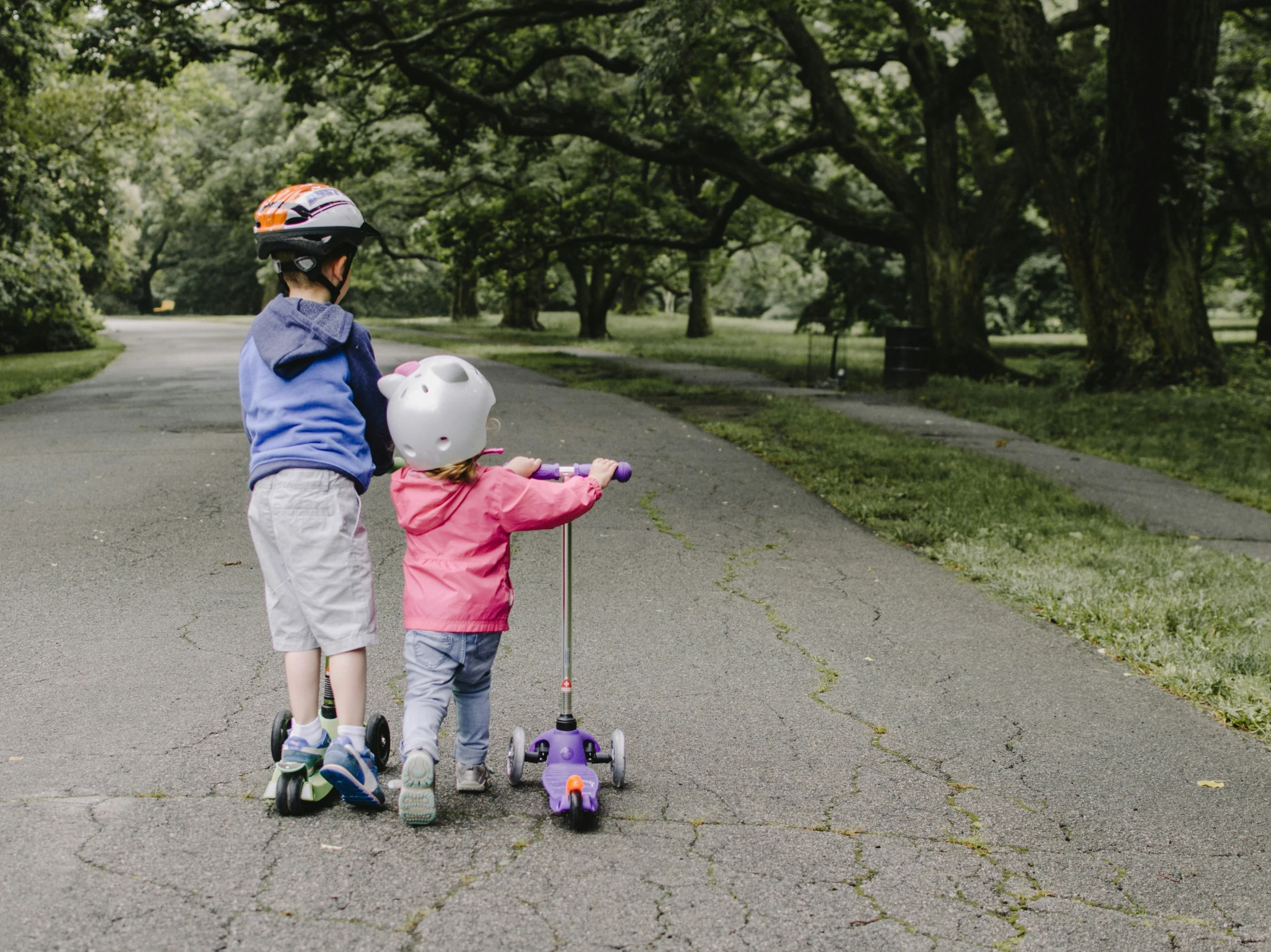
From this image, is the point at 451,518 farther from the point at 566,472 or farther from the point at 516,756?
the point at 516,756

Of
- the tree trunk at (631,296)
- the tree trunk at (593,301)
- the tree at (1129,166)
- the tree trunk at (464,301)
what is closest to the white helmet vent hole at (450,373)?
the tree at (1129,166)

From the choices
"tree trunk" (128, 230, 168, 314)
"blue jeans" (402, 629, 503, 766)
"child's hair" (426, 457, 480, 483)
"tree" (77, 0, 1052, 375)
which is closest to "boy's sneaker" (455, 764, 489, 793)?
"blue jeans" (402, 629, 503, 766)

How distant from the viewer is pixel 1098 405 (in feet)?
48.1

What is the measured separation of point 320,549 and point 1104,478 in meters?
8.16

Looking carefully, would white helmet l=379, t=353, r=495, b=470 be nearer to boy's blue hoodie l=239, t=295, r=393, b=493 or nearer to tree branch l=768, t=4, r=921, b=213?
boy's blue hoodie l=239, t=295, r=393, b=493

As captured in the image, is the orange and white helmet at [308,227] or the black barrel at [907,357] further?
A: the black barrel at [907,357]

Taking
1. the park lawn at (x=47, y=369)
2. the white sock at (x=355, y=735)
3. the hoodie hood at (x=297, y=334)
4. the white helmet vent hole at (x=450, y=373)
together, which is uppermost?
the hoodie hood at (x=297, y=334)

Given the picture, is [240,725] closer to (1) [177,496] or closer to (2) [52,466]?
(1) [177,496]

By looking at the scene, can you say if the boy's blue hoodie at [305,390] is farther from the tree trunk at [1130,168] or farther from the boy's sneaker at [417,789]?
the tree trunk at [1130,168]

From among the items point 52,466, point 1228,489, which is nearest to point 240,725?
point 52,466

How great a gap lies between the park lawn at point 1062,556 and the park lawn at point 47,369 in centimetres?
953

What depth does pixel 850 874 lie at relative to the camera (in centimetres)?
303

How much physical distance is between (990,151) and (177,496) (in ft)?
53.5

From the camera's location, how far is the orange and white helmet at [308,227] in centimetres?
330
